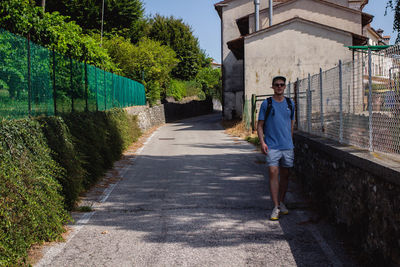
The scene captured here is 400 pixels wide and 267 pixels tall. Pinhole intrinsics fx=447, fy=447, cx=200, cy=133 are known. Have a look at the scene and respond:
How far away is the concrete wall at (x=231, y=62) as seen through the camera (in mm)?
33781

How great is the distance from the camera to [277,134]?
634 cm

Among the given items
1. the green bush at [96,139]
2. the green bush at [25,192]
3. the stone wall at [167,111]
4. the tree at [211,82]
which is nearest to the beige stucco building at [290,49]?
the stone wall at [167,111]

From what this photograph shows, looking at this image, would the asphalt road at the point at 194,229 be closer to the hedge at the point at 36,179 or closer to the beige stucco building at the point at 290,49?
the hedge at the point at 36,179

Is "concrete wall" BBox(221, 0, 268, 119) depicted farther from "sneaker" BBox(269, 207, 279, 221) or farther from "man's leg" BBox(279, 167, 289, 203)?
"sneaker" BBox(269, 207, 279, 221)

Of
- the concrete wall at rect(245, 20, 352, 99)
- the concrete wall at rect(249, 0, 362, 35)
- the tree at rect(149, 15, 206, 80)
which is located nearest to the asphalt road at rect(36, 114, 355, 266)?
the concrete wall at rect(245, 20, 352, 99)

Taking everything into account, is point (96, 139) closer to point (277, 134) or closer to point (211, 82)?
point (277, 134)

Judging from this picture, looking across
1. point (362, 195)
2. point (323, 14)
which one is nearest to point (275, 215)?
point (362, 195)

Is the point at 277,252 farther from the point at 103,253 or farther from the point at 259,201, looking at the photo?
the point at 259,201

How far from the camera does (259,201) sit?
716cm

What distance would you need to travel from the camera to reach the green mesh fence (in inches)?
241

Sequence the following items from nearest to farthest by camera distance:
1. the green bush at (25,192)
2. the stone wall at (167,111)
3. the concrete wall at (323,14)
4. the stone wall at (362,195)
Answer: the stone wall at (362,195) → the green bush at (25,192) → the stone wall at (167,111) → the concrete wall at (323,14)

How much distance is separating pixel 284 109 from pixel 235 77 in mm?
28226

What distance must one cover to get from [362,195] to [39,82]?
570cm

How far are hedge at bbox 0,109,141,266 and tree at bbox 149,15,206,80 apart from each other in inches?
1718
